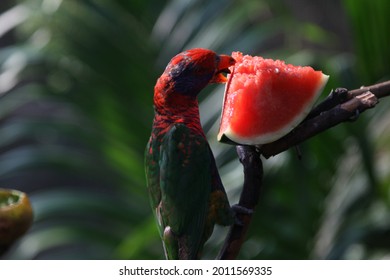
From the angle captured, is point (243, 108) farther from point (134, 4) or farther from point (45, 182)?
point (45, 182)

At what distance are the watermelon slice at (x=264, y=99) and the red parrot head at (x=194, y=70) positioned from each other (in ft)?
0.11

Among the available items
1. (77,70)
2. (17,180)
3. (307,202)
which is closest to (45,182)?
(17,180)

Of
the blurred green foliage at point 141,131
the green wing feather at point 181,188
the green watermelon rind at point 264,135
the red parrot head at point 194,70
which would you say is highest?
the red parrot head at point 194,70

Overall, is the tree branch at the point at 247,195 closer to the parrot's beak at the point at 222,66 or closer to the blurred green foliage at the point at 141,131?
the parrot's beak at the point at 222,66

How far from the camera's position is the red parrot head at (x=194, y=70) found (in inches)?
19.4

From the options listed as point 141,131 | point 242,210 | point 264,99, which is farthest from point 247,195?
point 141,131

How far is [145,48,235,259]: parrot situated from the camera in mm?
517

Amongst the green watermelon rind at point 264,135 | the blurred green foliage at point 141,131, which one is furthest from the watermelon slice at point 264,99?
the blurred green foliage at point 141,131

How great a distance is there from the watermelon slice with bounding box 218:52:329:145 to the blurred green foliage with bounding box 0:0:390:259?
55 cm

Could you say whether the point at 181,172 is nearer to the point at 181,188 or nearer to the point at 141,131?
the point at 181,188

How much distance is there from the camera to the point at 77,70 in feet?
4.72

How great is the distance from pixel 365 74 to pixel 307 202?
24cm

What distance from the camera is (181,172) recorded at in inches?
21.0

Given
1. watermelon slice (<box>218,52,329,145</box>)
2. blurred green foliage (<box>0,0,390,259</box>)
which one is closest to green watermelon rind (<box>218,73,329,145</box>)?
watermelon slice (<box>218,52,329,145</box>)
